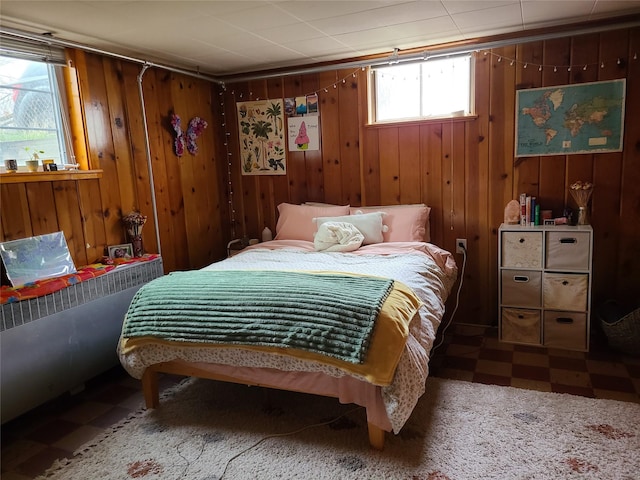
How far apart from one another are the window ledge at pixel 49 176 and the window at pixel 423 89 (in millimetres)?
2108

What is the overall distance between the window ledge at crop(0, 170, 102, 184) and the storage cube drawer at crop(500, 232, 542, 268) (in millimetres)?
2689

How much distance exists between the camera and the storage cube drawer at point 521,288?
9.95 ft

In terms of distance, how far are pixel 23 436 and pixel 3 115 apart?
1710 millimetres

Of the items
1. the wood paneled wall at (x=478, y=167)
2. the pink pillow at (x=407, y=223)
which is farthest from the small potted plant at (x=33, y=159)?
the pink pillow at (x=407, y=223)

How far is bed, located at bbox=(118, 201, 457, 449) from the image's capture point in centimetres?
193

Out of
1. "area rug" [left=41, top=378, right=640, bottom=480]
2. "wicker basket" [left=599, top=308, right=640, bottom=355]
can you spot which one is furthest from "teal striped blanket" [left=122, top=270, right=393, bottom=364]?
"wicker basket" [left=599, top=308, right=640, bottom=355]

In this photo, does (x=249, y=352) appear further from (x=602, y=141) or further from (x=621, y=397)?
(x=602, y=141)

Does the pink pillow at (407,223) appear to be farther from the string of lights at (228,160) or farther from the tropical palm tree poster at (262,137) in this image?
the string of lights at (228,160)

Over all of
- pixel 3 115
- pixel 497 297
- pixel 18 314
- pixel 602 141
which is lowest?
pixel 497 297

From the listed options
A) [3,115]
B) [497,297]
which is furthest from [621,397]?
[3,115]

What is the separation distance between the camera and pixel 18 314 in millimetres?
2279

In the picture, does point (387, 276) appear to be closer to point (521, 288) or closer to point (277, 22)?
point (521, 288)

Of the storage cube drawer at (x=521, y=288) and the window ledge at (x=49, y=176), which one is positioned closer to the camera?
the window ledge at (x=49, y=176)

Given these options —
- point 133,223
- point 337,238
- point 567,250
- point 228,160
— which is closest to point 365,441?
point 337,238
